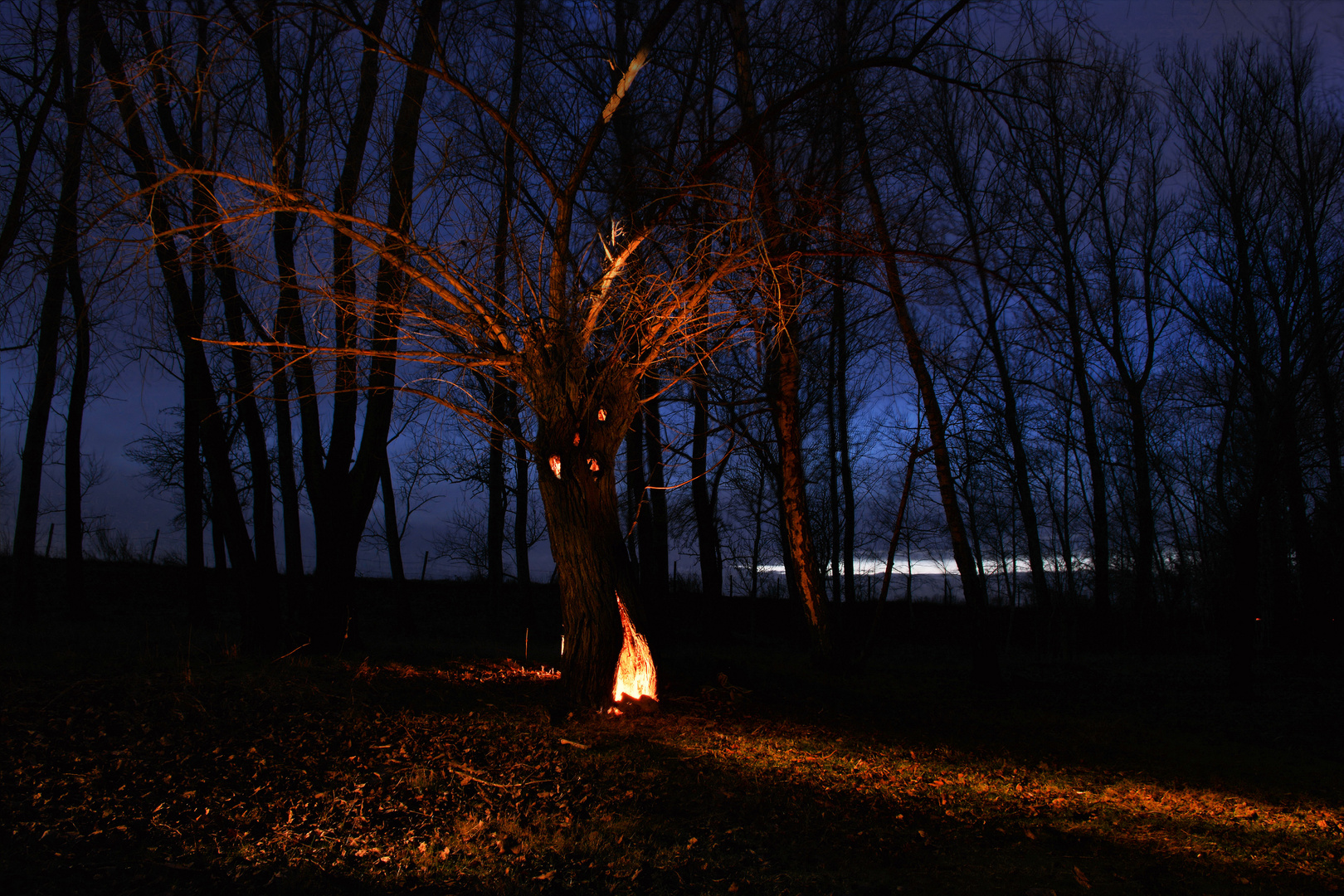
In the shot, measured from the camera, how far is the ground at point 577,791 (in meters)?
3.31

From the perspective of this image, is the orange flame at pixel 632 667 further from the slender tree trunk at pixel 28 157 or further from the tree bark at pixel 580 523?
the slender tree trunk at pixel 28 157

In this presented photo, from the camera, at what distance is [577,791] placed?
427 centimetres

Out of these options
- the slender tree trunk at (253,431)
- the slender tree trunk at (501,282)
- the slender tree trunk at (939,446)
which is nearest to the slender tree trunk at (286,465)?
the slender tree trunk at (253,431)

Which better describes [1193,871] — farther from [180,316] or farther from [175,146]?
[175,146]

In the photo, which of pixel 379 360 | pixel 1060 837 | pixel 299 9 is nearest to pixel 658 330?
pixel 379 360

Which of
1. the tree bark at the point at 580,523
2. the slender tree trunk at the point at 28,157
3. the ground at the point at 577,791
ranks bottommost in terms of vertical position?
the ground at the point at 577,791

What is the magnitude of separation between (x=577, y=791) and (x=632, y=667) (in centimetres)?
194

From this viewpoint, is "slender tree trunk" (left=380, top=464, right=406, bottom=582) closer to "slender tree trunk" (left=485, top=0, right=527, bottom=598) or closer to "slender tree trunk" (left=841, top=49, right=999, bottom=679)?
"slender tree trunk" (left=485, top=0, right=527, bottom=598)

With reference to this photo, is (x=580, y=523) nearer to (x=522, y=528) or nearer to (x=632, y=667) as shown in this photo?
(x=632, y=667)

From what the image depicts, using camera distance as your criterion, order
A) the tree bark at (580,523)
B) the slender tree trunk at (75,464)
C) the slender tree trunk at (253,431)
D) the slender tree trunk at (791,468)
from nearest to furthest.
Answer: the tree bark at (580,523) → the slender tree trunk at (253,431) → the slender tree trunk at (791,468) → the slender tree trunk at (75,464)

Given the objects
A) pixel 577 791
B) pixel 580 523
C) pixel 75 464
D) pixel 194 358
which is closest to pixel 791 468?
pixel 580 523

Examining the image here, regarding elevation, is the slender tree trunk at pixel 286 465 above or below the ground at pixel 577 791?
above

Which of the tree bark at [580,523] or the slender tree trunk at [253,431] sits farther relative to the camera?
the slender tree trunk at [253,431]

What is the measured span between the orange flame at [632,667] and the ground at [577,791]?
0.27 metres
